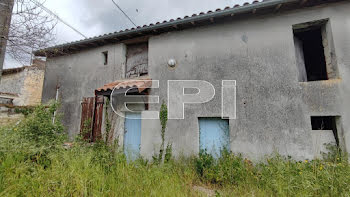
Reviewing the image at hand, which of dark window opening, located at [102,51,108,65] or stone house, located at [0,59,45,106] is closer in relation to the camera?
dark window opening, located at [102,51,108,65]

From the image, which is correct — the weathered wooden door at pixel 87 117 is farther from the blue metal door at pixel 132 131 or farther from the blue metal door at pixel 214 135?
the blue metal door at pixel 214 135

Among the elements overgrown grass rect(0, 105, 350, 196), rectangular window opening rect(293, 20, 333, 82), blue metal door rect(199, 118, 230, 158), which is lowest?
overgrown grass rect(0, 105, 350, 196)

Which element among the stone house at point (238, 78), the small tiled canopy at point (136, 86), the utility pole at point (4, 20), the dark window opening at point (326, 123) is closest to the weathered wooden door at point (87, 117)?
the stone house at point (238, 78)

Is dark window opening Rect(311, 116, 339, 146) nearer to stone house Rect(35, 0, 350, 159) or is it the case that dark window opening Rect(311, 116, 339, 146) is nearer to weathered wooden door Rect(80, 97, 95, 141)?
stone house Rect(35, 0, 350, 159)

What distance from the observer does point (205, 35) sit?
646 centimetres

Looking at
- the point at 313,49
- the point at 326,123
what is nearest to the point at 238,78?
the point at 326,123

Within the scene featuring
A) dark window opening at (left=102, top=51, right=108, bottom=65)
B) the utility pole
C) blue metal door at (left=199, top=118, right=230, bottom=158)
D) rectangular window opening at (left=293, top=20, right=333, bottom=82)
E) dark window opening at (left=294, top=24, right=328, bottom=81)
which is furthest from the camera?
dark window opening at (left=102, top=51, right=108, bottom=65)

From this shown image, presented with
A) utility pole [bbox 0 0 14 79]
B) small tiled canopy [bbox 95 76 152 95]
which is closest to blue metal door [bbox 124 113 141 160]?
small tiled canopy [bbox 95 76 152 95]

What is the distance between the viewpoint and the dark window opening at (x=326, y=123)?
503 cm

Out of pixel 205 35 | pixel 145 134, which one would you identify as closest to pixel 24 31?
pixel 145 134

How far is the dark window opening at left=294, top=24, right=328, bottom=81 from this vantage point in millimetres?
5926

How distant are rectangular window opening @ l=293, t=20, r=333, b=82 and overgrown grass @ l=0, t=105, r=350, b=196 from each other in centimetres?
313

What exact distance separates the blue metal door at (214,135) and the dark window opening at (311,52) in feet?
11.0

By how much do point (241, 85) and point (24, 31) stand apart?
7.31m
